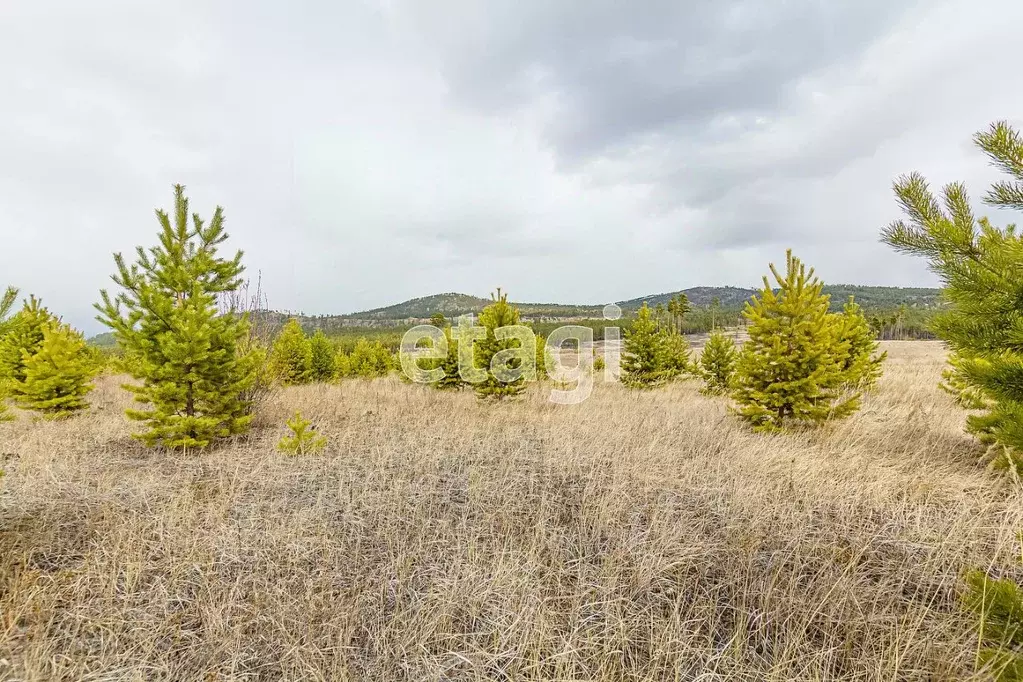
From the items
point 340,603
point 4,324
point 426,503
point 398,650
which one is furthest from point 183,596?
point 4,324

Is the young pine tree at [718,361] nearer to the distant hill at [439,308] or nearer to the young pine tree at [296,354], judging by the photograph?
the young pine tree at [296,354]

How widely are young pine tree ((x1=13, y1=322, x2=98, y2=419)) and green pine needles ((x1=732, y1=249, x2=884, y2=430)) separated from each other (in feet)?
48.8

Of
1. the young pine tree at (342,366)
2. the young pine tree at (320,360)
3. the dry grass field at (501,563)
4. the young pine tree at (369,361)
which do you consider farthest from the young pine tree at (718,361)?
the young pine tree at (342,366)

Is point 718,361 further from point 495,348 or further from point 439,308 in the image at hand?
point 439,308

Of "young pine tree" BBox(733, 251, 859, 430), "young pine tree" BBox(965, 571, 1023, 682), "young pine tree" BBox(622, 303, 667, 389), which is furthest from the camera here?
"young pine tree" BBox(622, 303, 667, 389)

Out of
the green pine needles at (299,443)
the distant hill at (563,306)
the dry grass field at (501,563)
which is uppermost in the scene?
the distant hill at (563,306)

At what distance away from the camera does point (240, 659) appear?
2.73 m

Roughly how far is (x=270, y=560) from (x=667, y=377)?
16567 millimetres

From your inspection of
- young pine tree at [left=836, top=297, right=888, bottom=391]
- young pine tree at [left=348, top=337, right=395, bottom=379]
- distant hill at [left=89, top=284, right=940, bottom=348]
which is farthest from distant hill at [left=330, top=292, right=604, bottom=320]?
young pine tree at [left=836, top=297, right=888, bottom=391]

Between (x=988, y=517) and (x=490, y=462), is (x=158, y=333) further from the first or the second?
(x=988, y=517)

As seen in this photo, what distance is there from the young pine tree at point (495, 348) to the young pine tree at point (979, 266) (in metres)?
10.9

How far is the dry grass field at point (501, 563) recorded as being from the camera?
272cm

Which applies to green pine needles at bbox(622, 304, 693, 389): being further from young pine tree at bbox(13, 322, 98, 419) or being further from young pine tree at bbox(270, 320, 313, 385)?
young pine tree at bbox(13, 322, 98, 419)

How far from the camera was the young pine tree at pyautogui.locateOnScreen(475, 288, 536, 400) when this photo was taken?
42.1 feet
